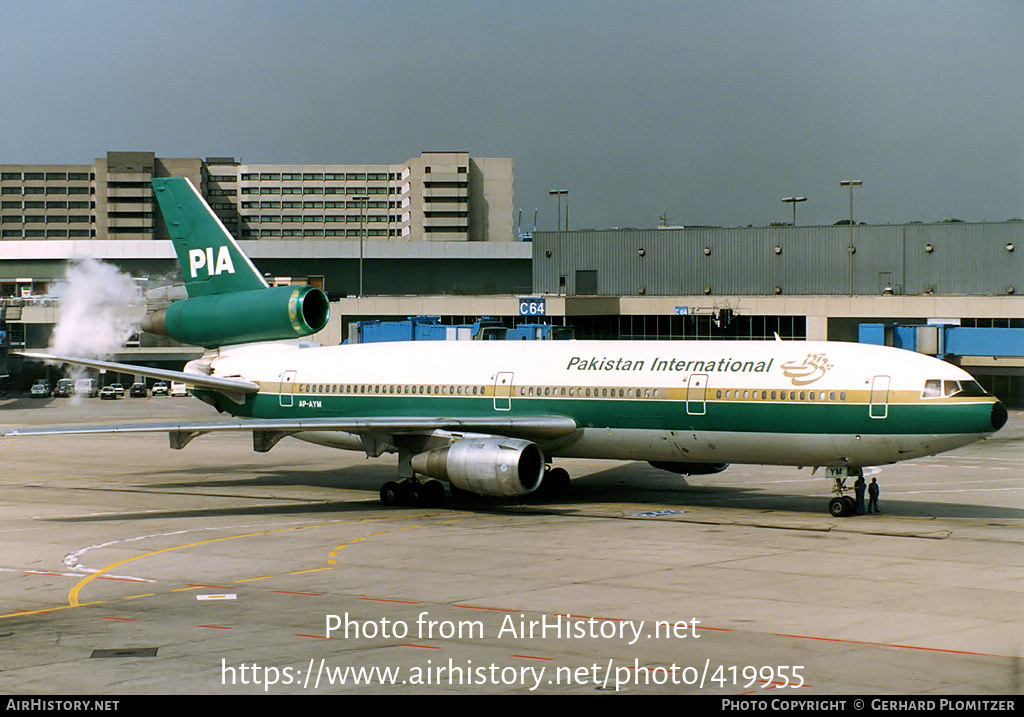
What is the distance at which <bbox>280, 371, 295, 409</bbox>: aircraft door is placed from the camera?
45344 millimetres

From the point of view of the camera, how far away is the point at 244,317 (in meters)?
46.4

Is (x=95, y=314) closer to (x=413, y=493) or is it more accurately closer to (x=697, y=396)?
(x=413, y=493)

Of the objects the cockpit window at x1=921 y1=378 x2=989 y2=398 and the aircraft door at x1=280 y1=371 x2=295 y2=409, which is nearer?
the cockpit window at x1=921 y1=378 x2=989 y2=398

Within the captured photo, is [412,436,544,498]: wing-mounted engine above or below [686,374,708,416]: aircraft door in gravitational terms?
below

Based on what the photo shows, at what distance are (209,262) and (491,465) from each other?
17344mm

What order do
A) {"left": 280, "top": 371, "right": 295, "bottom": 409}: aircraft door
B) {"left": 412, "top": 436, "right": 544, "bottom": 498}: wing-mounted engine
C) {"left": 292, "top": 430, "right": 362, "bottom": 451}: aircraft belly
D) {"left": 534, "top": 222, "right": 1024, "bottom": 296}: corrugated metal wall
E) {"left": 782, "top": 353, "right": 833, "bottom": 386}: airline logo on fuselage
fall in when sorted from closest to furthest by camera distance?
{"left": 782, "top": 353, "right": 833, "bottom": 386}: airline logo on fuselage → {"left": 412, "top": 436, "right": 544, "bottom": 498}: wing-mounted engine → {"left": 292, "top": 430, "right": 362, "bottom": 451}: aircraft belly → {"left": 280, "top": 371, "right": 295, "bottom": 409}: aircraft door → {"left": 534, "top": 222, "right": 1024, "bottom": 296}: corrugated metal wall

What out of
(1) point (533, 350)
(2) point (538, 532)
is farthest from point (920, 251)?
(2) point (538, 532)

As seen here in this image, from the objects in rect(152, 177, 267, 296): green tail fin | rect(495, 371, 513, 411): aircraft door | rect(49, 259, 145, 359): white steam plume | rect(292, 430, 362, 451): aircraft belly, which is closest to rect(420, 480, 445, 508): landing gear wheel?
rect(495, 371, 513, 411): aircraft door

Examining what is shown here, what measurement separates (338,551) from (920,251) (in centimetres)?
8184

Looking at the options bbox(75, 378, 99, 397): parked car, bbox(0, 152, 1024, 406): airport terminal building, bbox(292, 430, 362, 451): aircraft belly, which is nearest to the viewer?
bbox(292, 430, 362, 451): aircraft belly

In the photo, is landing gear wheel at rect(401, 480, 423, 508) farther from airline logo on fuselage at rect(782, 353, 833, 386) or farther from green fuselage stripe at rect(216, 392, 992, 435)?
airline logo on fuselage at rect(782, 353, 833, 386)

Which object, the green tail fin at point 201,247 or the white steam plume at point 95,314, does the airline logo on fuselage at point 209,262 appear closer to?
the green tail fin at point 201,247

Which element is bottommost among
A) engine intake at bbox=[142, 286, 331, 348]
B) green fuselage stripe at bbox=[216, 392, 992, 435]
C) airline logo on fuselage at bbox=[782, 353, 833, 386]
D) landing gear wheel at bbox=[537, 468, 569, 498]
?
landing gear wheel at bbox=[537, 468, 569, 498]

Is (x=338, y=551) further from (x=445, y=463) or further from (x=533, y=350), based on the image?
(x=533, y=350)
